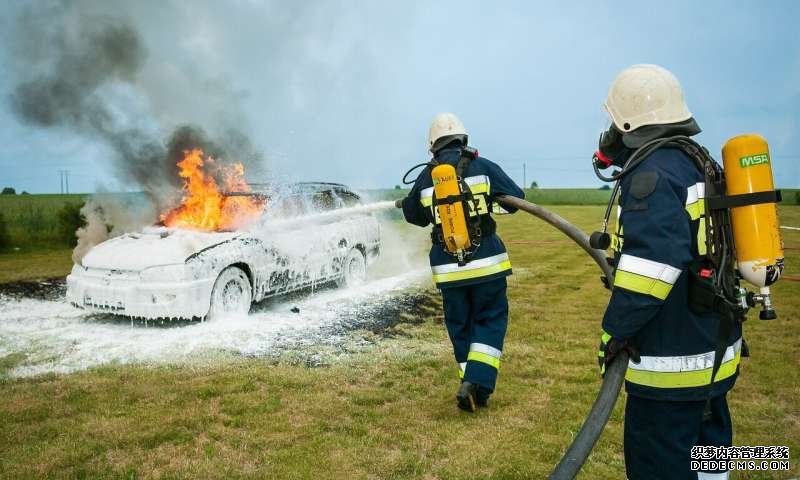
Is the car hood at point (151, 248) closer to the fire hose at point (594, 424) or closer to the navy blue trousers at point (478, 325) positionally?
the navy blue trousers at point (478, 325)

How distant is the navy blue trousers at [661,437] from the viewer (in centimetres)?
265

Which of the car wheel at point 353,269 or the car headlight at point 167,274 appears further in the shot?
the car wheel at point 353,269

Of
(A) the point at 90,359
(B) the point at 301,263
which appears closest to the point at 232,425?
(A) the point at 90,359

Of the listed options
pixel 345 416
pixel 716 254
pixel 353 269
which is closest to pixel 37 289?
pixel 353 269

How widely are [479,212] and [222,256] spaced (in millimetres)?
3582

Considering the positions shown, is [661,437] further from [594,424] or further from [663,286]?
[663,286]

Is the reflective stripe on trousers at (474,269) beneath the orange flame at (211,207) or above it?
beneath

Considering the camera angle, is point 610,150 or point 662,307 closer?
point 662,307

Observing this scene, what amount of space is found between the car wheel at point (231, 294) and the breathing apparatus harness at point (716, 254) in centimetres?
541

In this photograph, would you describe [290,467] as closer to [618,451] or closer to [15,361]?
[618,451]

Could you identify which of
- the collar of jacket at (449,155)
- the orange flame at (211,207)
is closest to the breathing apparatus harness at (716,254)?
the collar of jacket at (449,155)

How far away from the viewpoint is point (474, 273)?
4746mm

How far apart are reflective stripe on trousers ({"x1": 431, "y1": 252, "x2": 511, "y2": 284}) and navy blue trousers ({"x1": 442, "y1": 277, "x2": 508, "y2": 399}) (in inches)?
4.2

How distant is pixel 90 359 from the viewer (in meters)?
6.10
